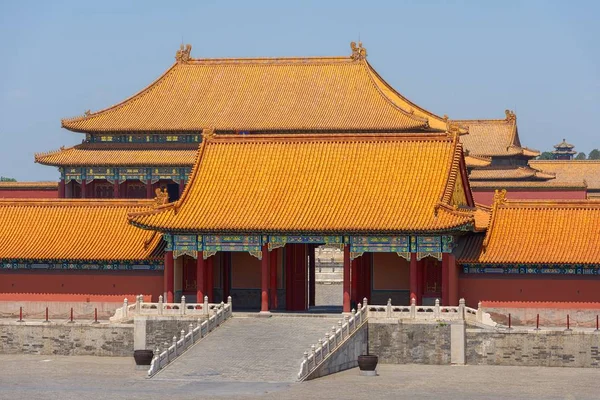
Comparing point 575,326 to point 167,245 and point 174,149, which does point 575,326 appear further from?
point 174,149

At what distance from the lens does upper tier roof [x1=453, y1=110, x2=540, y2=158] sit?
10881 centimetres

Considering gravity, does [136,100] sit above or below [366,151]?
above

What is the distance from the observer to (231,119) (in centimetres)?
9338

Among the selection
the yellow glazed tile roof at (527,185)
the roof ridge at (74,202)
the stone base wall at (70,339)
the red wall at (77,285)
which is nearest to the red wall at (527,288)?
the red wall at (77,285)

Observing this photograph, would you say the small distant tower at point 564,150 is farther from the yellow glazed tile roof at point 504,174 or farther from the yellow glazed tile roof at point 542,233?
the yellow glazed tile roof at point 542,233

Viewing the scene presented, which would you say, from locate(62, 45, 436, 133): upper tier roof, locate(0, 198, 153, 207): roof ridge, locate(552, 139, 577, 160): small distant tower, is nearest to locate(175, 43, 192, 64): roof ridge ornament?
locate(62, 45, 436, 133): upper tier roof

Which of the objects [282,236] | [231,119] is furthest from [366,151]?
[231,119]

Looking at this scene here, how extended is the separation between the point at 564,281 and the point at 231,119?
35.5 metres

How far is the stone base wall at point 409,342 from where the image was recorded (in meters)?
58.2

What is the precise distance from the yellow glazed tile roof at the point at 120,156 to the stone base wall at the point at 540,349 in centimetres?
3728

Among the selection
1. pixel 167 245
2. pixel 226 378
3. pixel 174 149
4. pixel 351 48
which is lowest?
pixel 226 378

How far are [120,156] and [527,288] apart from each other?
37.9 metres

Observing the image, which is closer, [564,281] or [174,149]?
[564,281]

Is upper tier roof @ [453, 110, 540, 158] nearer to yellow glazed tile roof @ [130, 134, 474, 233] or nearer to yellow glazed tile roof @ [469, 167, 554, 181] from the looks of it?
yellow glazed tile roof @ [469, 167, 554, 181]
